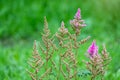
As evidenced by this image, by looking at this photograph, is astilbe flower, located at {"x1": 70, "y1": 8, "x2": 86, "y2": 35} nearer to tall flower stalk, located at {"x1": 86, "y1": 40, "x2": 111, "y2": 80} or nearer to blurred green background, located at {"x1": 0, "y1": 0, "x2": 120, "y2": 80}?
tall flower stalk, located at {"x1": 86, "y1": 40, "x2": 111, "y2": 80}

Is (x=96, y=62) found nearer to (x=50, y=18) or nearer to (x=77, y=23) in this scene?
(x=77, y=23)

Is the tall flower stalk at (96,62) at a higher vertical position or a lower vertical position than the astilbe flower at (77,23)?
lower

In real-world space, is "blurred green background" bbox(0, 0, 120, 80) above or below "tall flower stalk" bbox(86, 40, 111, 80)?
above

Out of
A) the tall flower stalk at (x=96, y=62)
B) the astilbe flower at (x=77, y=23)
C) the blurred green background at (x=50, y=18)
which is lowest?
the tall flower stalk at (x=96, y=62)

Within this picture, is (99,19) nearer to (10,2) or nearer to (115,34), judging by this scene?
(115,34)

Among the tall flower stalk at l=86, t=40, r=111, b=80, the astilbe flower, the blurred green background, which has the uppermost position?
the blurred green background

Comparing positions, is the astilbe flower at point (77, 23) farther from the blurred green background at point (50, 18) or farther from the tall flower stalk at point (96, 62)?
the blurred green background at point (50, 18)

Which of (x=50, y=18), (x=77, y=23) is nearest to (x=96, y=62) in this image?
(x=77, y=23)

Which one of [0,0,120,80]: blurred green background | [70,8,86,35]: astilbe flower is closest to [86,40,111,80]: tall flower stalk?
[70,8,86,35]: astilbe flower

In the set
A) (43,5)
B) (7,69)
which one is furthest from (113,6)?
(7,69)

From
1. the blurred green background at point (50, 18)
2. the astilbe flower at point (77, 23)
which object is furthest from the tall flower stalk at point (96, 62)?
the blurred green background at point (50, 18)

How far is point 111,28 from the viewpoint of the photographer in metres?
7.73

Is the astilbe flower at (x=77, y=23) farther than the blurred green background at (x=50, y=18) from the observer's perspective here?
No

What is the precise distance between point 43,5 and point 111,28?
116cm
